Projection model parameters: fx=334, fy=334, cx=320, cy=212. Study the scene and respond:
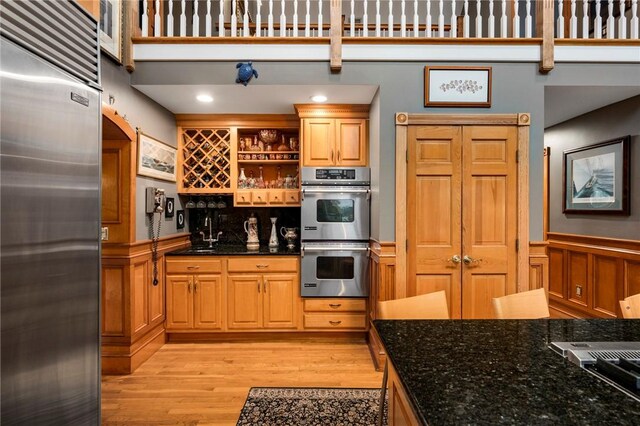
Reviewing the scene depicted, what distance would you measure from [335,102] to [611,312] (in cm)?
358

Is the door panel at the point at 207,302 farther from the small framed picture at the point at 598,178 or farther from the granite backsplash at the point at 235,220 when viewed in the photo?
the small framed picture at the point at 598,178

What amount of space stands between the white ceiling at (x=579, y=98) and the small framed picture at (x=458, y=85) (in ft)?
2.07

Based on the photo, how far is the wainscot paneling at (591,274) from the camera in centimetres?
329

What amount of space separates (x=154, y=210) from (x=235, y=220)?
43.9 inches

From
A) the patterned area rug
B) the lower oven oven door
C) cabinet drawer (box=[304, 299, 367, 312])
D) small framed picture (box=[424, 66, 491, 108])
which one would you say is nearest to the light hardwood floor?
the patterned area rug

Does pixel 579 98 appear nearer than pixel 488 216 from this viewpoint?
No

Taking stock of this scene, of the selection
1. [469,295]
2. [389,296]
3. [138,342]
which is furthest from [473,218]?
[138,342]

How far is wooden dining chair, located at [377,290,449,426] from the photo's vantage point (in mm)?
1635

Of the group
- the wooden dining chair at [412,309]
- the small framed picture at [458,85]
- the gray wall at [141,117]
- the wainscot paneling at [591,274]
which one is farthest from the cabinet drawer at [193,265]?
the wainscot paneling at [591,274]

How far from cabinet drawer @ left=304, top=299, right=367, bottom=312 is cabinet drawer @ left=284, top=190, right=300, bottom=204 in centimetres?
108

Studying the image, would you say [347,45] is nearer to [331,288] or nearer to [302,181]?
[302,181]

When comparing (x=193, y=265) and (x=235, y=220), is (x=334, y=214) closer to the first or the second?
(x=235, y=220)

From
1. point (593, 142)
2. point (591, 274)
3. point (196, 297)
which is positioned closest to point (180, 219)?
point (196, 297)

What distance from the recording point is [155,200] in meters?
3.06
